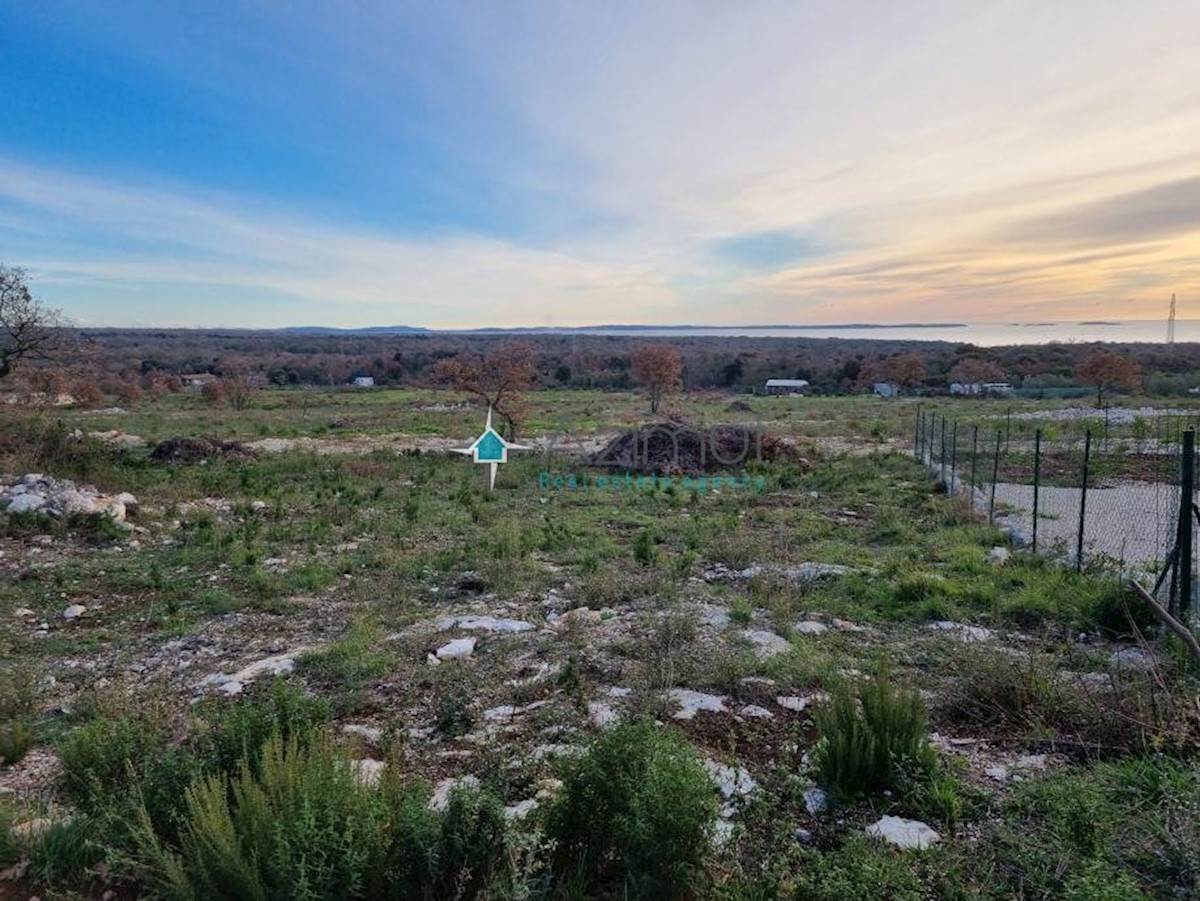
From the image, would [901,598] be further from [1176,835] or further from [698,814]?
[698,814]

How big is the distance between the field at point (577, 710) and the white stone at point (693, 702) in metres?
0.02

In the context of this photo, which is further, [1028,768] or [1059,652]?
[1059,652]

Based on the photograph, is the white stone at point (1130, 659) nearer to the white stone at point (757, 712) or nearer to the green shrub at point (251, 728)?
the white stone at point (757, 712)

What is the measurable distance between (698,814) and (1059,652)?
3337 mm

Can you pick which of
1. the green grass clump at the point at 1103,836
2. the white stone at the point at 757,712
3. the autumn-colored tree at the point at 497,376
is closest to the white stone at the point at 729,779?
the white stone at the point at 757,712

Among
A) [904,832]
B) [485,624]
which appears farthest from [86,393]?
[904,832]

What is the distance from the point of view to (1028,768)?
338 cm

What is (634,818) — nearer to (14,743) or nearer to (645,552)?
(14,743)

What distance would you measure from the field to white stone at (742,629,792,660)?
7 centimetres

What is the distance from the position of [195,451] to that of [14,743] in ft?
41.8

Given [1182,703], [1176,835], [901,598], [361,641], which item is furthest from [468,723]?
[901,598]

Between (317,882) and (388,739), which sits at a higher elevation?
(317,882)

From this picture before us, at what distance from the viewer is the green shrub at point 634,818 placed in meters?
2.39

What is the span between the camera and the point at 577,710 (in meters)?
4.05
